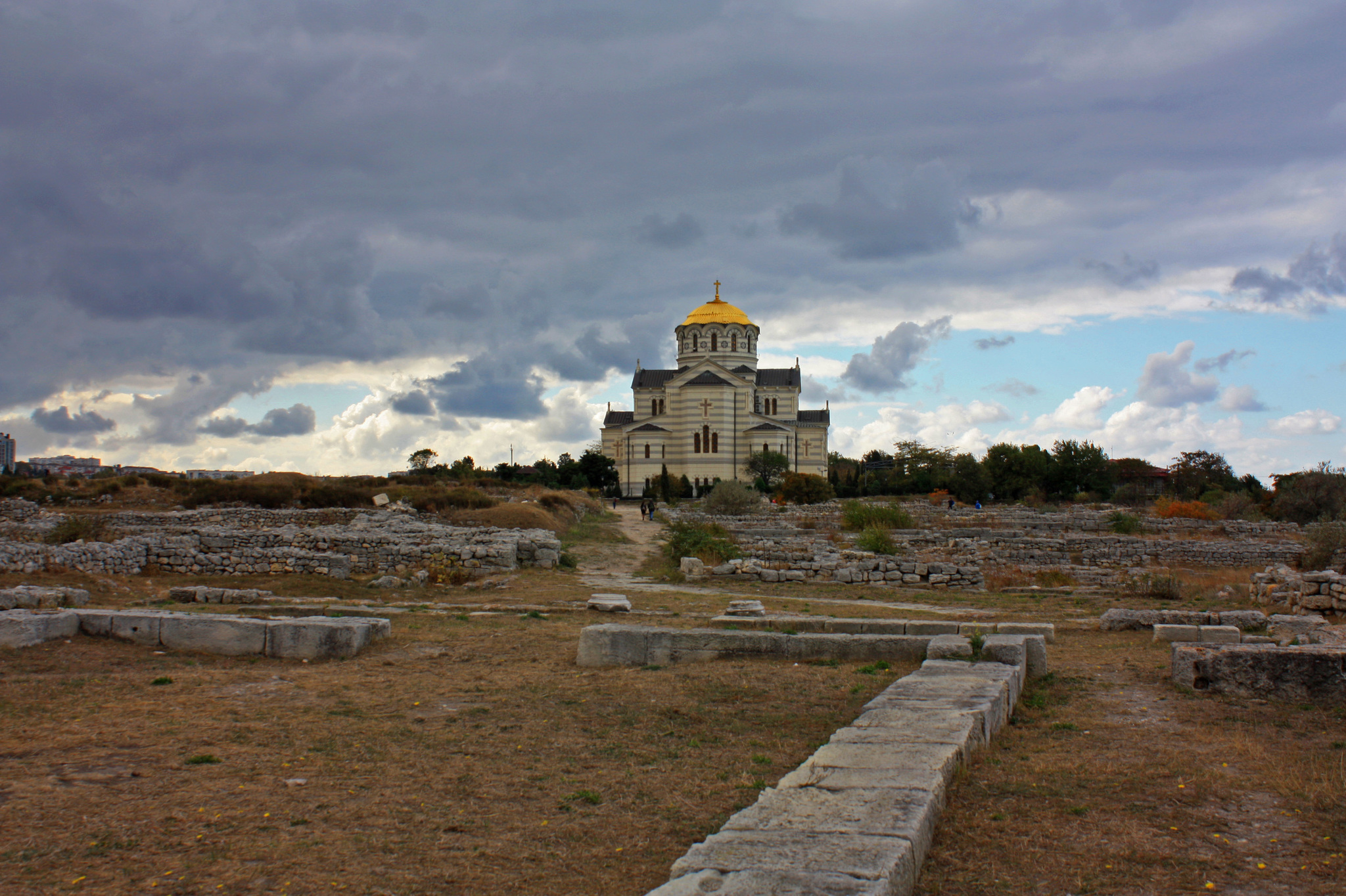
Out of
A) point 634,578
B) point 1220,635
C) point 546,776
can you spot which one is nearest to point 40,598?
point 546,776

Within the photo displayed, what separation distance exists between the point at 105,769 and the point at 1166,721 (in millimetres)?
8276

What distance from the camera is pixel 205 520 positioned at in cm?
3009

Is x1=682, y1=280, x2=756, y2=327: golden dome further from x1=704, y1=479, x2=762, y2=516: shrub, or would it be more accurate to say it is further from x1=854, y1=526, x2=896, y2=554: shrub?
x1=854, y1=526, x2=896, y2=554: shrub

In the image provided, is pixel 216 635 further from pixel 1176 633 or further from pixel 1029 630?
pixel 1176 633

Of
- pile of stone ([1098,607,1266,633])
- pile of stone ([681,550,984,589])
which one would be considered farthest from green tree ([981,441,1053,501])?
pile of stone ([1098,607,1266,633])

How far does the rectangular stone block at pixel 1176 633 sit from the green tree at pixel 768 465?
60.2 meters

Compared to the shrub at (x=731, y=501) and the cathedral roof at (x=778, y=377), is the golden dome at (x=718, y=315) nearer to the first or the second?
the cathedral roof at (x=778, y=377)

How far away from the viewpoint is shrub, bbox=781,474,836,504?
5812 cm

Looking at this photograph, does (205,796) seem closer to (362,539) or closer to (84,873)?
(84,873)

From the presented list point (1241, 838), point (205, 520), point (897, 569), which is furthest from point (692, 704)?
point (205, 520)

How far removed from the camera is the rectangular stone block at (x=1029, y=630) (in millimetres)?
11539

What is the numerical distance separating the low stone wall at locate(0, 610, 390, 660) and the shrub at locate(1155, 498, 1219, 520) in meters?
39.9

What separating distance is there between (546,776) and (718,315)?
8131 cm

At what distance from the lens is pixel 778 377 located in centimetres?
8856
